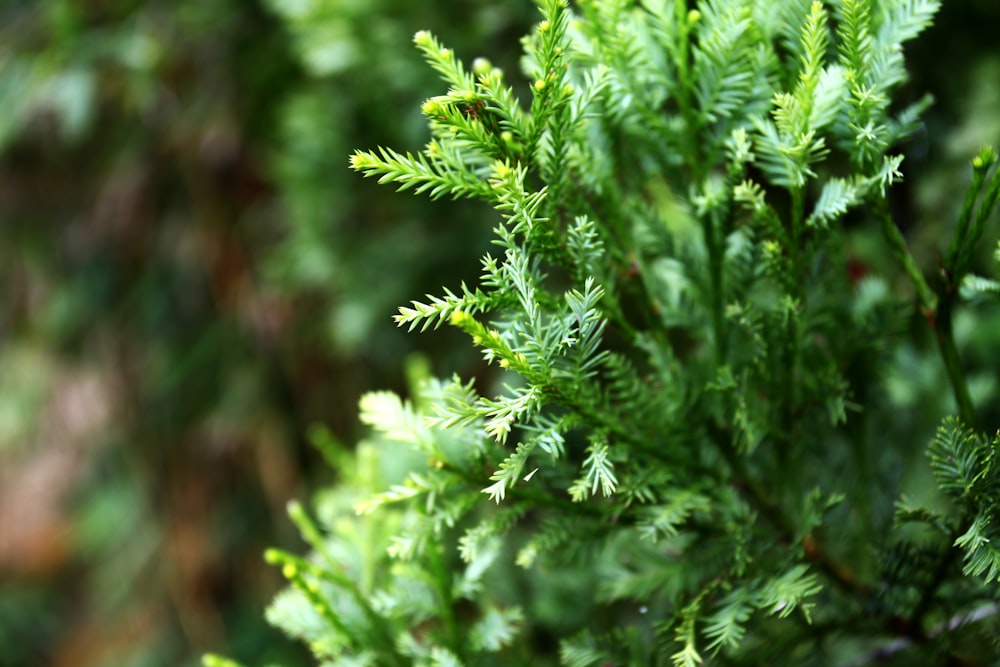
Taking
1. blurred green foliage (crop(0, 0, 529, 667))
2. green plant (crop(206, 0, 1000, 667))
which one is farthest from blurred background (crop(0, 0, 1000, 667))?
green plant (crop(206, 0, 1000, 667))

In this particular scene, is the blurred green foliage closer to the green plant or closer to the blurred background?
the blurred background

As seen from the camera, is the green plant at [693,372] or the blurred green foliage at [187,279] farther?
the blurred green foliage at [187,279]

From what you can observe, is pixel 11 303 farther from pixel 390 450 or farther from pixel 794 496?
pixel 794 496

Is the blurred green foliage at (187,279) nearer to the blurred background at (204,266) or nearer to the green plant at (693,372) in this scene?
the blurred background at (204,266)

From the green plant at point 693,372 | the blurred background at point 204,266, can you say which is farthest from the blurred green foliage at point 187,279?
the green plant at point 693,372

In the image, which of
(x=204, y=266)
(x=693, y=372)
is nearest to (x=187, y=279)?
(x=204, y=266)

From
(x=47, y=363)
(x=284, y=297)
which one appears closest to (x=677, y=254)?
(x=284, y=297)
